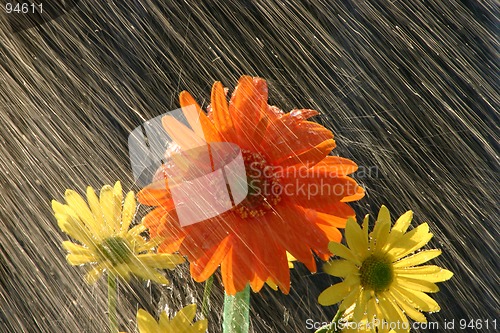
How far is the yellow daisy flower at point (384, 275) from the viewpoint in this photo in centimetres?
32

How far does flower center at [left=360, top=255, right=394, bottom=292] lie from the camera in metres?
0.32

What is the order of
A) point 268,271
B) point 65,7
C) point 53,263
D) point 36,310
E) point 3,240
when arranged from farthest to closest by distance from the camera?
point 65,7 < point 3,240 < point 36,310 < point 53,263 < point 268,271

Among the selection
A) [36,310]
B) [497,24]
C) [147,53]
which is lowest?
[36,310]

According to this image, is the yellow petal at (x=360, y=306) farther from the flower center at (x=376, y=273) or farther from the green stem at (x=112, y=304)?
the green stem at (x=112, y=304)

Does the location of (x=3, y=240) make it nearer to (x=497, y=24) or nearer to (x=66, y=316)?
(x=66, y=316)

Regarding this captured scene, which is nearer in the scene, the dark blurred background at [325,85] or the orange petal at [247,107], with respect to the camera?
the orange petal at [247,107]

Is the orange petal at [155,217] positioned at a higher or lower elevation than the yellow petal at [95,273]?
higher

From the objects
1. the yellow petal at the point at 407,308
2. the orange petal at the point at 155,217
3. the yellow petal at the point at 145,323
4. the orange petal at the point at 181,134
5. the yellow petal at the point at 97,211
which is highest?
the yellow petal at the point at 407,308

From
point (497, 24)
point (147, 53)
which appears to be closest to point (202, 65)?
point (147, 53)

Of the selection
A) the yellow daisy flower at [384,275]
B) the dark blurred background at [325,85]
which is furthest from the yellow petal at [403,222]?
the dark blurred background at [325,85]

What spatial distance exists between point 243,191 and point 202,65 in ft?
2.60

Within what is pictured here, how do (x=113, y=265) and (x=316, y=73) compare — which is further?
(x=316, y=73)

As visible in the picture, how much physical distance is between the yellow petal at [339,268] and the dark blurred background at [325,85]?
0.51m

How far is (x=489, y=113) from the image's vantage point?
124 centimetres
